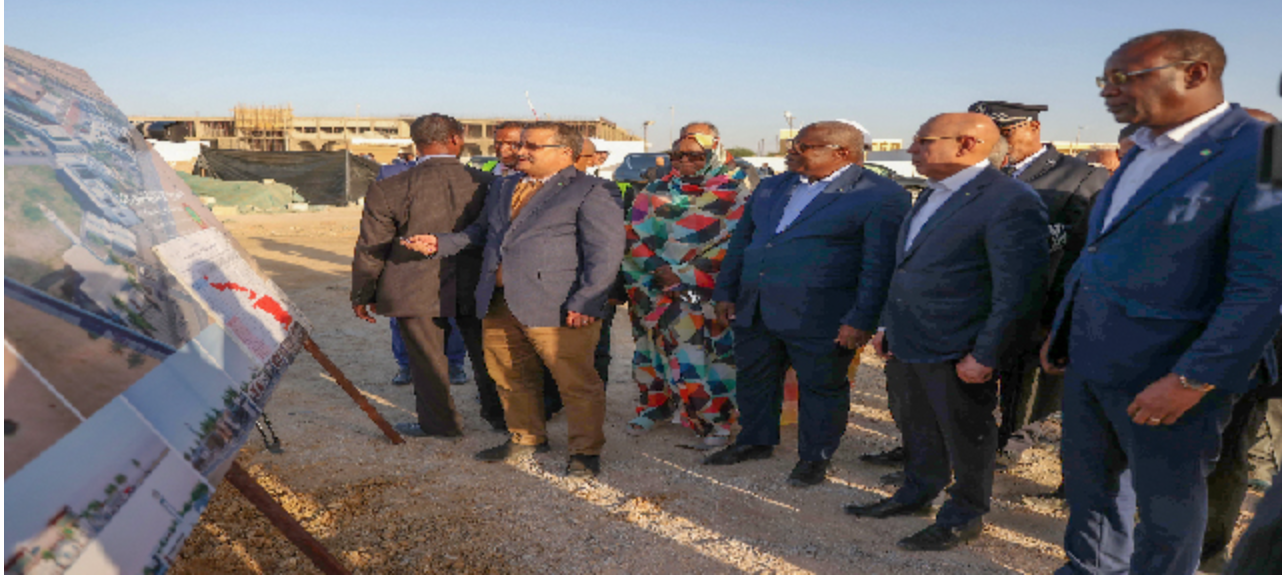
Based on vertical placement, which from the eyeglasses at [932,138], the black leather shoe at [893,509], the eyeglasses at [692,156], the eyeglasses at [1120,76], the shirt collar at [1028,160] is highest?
the eyeglasses at [1120,76]

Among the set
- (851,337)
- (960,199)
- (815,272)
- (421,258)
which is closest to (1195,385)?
(960,199)

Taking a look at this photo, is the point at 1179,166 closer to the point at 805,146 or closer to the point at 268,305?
the point at 805,146

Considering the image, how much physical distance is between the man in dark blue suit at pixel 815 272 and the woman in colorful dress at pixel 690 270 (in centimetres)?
29

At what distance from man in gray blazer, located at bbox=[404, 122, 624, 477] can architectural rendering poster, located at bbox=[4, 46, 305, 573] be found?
47.5 inches

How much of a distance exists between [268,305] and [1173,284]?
301cm

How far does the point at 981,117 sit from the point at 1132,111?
752 mm

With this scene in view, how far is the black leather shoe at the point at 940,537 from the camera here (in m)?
3.03

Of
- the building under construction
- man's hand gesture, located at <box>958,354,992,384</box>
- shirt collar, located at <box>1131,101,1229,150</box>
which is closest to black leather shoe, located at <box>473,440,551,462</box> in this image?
man's hand gesture, located at <box>958,354,992,384</box>

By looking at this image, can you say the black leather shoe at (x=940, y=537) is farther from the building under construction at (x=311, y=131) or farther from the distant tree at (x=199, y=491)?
the building under construction at (x=311, y=131)

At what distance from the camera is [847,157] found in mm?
3535

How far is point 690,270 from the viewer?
425cm

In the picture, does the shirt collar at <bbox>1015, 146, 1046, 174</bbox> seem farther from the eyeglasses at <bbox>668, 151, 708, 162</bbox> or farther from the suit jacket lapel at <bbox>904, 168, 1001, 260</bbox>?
the eyeglasses at <bbox>668, 151, 708, 162</bbox>

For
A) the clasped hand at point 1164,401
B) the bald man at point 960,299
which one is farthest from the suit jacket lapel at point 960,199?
the clasped hand at point 1164,401

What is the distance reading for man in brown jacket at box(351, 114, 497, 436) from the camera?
4156 millimetres
